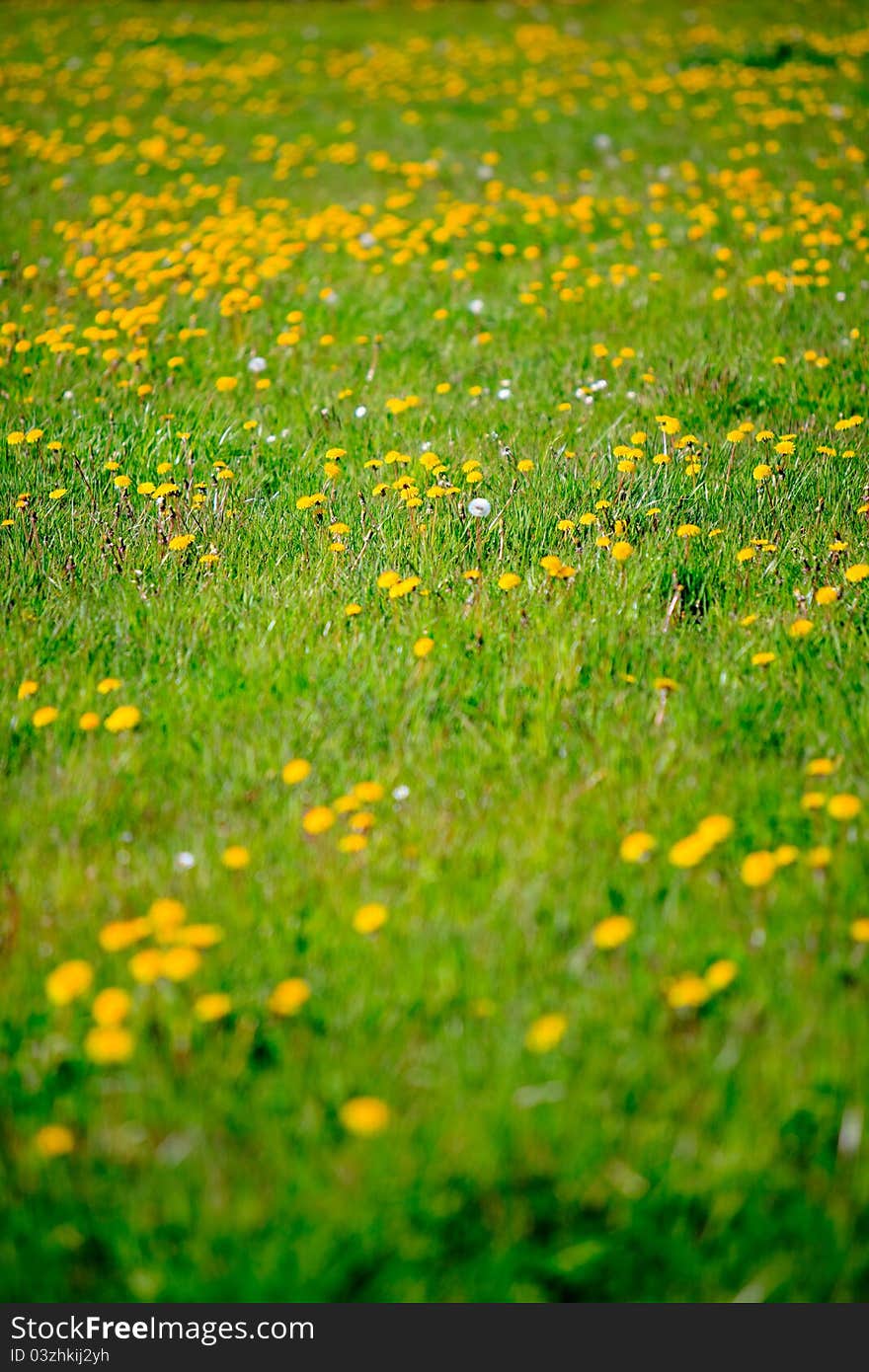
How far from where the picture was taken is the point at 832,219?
585cm

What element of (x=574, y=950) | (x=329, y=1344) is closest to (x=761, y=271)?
(x=574, y=950)

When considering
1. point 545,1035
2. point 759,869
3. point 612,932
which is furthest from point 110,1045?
point 759,869

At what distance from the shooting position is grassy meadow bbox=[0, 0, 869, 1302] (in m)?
1.50

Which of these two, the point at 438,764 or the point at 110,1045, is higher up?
the point at 110,1045

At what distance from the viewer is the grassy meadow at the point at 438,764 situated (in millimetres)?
1496

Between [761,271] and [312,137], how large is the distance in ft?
17.1

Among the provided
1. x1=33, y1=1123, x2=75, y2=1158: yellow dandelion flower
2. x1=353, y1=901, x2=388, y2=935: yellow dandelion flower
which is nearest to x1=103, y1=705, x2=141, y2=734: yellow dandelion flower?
x1=353, y1=901, x2=388, y2=935: yellow dandelion flower

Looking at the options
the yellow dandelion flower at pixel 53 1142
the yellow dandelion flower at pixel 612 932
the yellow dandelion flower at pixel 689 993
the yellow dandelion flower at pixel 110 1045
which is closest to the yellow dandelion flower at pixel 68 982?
the yellow dandelion flower at pixel 110 1045

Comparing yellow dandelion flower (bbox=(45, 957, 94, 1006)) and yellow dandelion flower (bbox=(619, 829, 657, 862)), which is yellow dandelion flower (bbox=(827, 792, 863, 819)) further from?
yellow dandelion flower (bbox=(45, 957, 94, 1006))

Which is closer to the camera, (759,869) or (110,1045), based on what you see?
(110,1045)

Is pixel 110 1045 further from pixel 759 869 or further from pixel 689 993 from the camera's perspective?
pixel 759 869

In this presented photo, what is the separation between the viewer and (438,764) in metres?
2.40

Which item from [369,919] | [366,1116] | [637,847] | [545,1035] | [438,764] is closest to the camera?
[366,1116]

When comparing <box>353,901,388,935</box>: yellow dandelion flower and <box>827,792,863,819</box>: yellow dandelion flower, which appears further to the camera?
<box>827,792,863,819</box>: yellow dandelion flower
